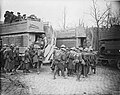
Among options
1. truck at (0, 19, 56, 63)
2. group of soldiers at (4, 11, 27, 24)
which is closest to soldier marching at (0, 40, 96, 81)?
truck at (0, 19, 56, 63)

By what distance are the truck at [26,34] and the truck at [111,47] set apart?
4.11 m

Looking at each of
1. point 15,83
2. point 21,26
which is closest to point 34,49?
point 21,26

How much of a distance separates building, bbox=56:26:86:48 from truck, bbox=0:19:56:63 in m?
1.61

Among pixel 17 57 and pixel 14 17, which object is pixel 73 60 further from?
pixel 14 17

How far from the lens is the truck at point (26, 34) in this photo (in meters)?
10.9

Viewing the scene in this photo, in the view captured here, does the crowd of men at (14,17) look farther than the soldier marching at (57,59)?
Yes

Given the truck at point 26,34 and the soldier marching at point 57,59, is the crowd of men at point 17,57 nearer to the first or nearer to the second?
the soldier marching at point 57,59

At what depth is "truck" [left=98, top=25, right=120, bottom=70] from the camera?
11.7 meters

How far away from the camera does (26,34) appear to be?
10.9 metres

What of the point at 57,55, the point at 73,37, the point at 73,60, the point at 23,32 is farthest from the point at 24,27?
the point at 73,60

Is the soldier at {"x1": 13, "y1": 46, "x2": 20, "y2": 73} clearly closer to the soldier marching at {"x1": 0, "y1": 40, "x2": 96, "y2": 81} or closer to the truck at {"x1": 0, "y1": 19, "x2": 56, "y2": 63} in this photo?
the soldier marching at {"x1": 0, "y1": 40, "x2": 96, "y2": 81}

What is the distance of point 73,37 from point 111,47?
308 centimetres

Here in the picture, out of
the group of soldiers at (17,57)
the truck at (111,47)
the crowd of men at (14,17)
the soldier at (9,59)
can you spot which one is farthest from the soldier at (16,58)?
the truck at (111,47)

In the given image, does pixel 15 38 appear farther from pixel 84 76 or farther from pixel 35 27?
pixel 84 76
